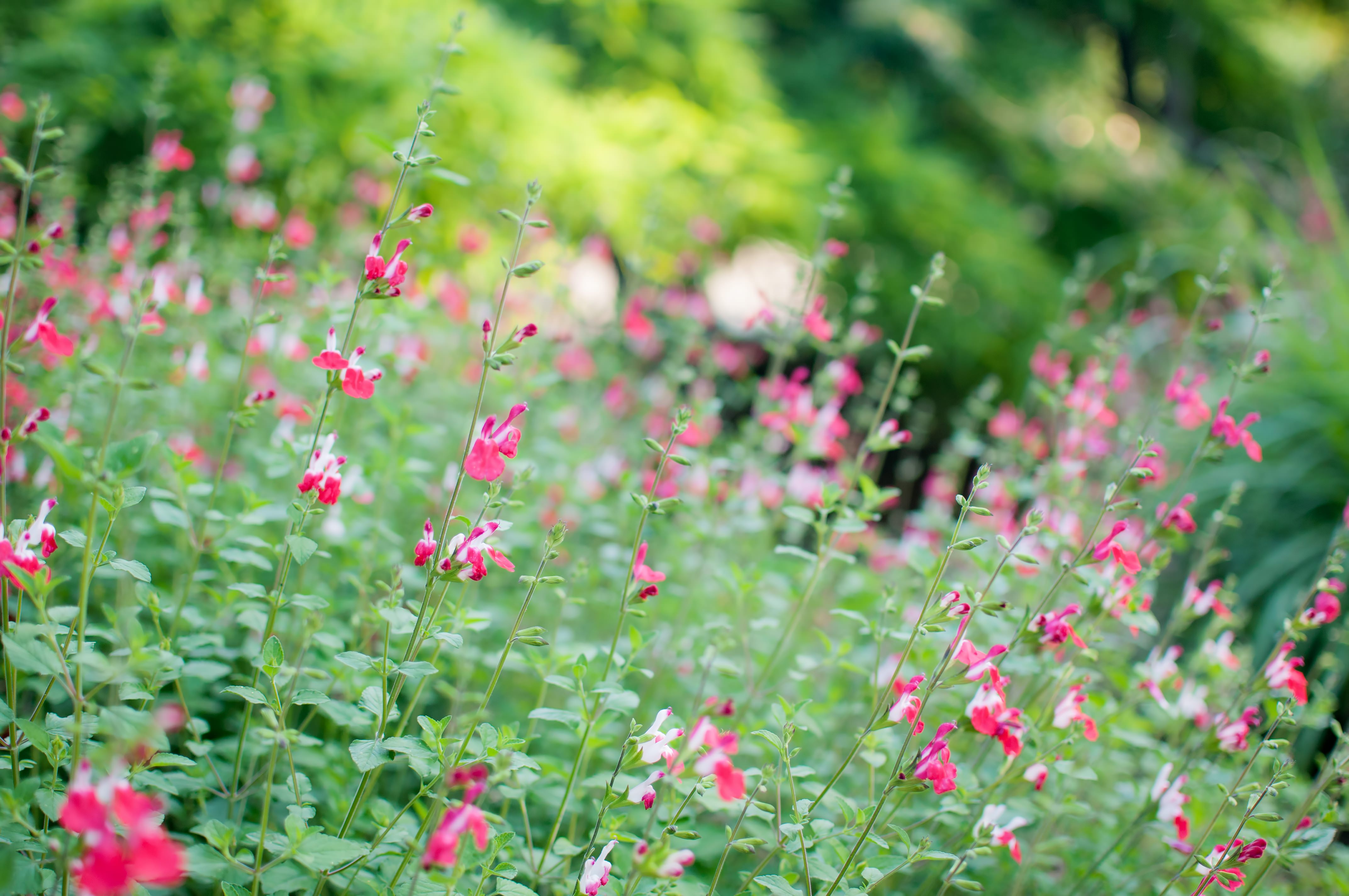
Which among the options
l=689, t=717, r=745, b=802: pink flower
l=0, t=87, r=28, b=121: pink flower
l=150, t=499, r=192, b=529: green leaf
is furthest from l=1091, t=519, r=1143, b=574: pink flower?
l=0, t=87, r=28, b=121: pink flower

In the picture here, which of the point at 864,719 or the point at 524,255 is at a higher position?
the point at 524,255

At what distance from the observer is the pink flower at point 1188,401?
2119 millimetres

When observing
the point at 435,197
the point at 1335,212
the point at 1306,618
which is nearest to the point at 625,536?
the point at 1306,618

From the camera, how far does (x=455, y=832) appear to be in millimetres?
1060

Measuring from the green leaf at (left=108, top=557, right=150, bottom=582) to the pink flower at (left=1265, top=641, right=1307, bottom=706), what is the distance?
6.99ft

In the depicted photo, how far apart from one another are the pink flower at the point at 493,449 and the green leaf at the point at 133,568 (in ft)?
1.71

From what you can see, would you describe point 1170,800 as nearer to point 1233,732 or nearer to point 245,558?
point 1233,732

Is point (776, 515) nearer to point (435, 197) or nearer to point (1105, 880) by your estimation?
point (1105, 880)

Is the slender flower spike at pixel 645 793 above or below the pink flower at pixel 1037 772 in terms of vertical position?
below

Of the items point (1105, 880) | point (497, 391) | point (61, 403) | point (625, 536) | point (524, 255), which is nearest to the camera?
point (1105, 880)

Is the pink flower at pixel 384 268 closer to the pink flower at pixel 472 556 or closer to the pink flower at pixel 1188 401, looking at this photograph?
the pink flower at pixel 472 556

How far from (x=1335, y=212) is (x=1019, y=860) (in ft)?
16.8

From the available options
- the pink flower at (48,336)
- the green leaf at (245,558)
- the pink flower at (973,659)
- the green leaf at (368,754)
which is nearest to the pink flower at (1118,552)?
the pink flower at (973,659)

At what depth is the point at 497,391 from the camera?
3217mm
